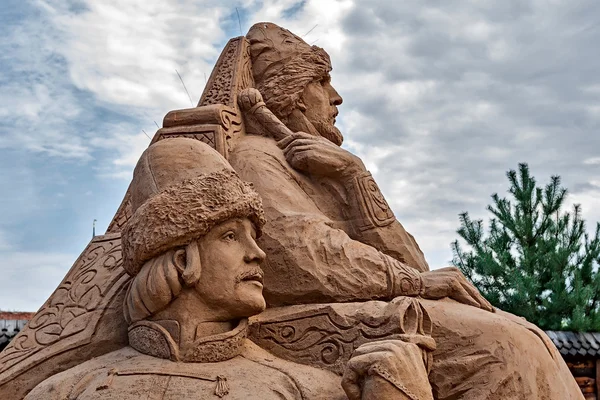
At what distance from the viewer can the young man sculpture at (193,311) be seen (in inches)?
116

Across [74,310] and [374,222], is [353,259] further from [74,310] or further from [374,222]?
[74,310]

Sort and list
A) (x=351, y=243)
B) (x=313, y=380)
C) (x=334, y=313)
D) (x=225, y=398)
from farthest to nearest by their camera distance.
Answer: (x=351, y=243)
(x=334, y=313)
(x=313, y=380)
(x=225, y=398)

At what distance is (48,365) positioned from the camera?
135 inches

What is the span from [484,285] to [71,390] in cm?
939

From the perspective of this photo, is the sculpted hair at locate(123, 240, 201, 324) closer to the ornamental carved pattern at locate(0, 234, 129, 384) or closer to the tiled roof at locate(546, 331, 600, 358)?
the ornamental carved pattern at locate(0, 234, 129, 384)

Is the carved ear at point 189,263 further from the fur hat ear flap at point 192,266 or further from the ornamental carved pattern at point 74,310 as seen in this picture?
the ornamental carved pattern at point 74,310

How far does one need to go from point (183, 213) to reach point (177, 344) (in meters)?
0.55

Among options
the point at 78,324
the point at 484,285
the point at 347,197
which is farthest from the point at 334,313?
the point at 484,285

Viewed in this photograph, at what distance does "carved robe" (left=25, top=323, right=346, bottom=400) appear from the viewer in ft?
9.54

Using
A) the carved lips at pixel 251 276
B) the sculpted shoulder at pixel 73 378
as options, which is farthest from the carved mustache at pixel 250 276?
the sculpted shoulder at pixel 73 378

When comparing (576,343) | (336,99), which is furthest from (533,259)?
(336,99)

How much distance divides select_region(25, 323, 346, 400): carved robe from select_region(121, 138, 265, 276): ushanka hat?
1.24 feet

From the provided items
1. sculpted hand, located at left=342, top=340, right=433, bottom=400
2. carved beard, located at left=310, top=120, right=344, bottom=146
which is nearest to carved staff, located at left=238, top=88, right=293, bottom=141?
carved beard, located at left=310, top=120, right=344, bottom=146

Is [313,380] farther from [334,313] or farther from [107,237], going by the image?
[107,237]
